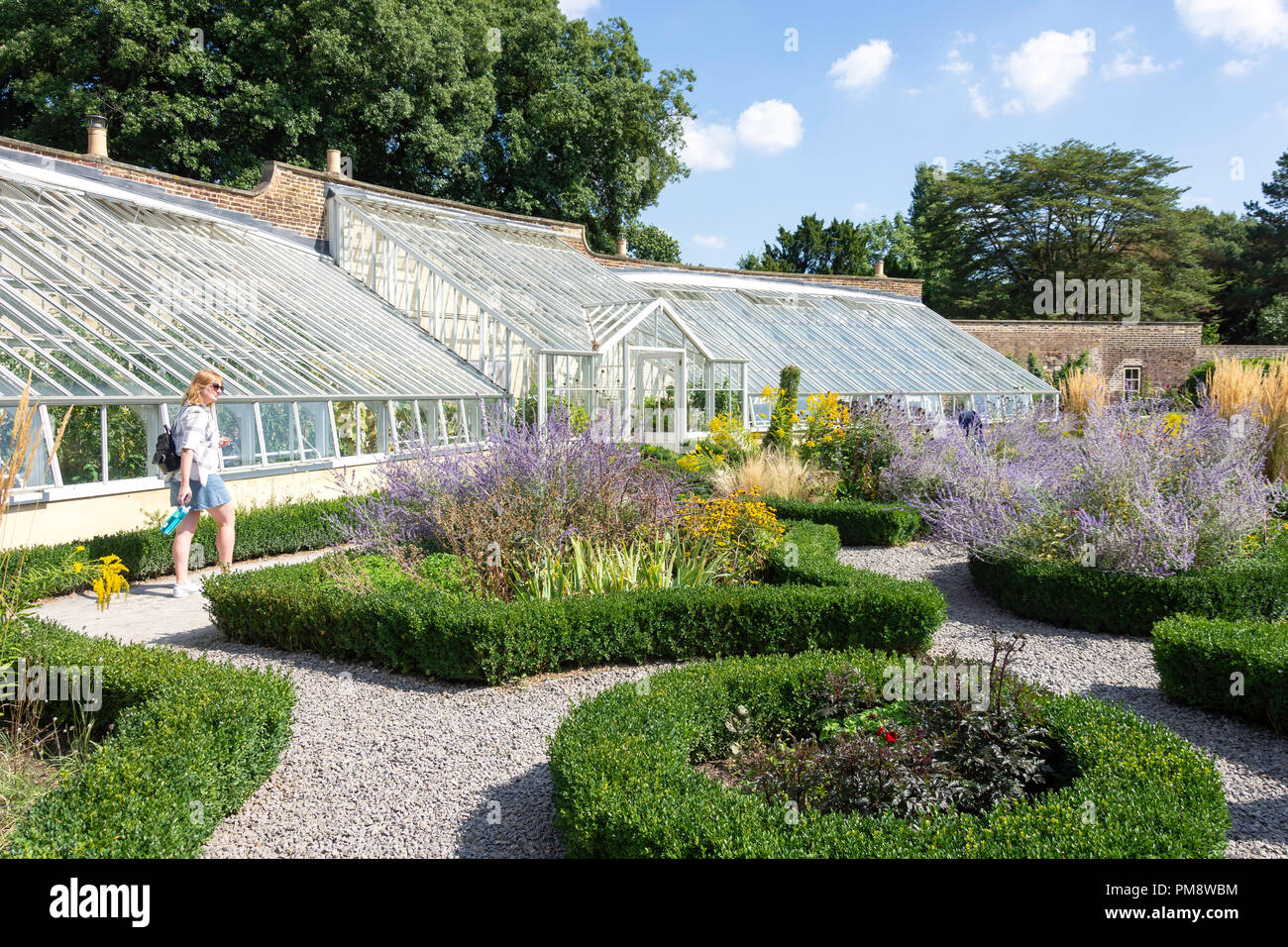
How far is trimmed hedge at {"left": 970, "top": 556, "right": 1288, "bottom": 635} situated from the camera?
6094mm

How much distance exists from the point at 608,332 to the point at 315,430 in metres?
6.91

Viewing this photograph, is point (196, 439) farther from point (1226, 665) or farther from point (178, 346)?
point (1226, 665)

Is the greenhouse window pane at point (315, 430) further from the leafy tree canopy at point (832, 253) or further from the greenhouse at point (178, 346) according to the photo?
the leafy tree canopy at point (832, 253)

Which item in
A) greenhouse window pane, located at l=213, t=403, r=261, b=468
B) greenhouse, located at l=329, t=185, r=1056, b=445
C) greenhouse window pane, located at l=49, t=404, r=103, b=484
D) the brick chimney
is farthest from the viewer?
greenhouse, located at l=329, t=185, r=1056, b=445

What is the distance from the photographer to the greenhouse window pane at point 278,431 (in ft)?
34.4

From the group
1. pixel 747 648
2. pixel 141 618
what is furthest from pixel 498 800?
pixel 141 618

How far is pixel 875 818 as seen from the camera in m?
3.18

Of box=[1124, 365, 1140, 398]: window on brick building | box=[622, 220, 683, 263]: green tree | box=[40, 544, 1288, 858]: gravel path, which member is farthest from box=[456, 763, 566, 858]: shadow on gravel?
box=[1124, 365, 1140, 398]: window on brick building

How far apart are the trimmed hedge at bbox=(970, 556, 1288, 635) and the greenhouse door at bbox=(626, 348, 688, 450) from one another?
10.6m

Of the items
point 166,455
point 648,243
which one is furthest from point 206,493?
point 648,243

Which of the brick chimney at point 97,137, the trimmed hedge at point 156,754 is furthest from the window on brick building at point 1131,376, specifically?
the trimmed hedge at point 156,754

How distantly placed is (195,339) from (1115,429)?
1014 centimetres

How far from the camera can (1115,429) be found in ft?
24.4

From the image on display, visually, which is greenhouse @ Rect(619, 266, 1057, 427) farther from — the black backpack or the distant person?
the black backpack
